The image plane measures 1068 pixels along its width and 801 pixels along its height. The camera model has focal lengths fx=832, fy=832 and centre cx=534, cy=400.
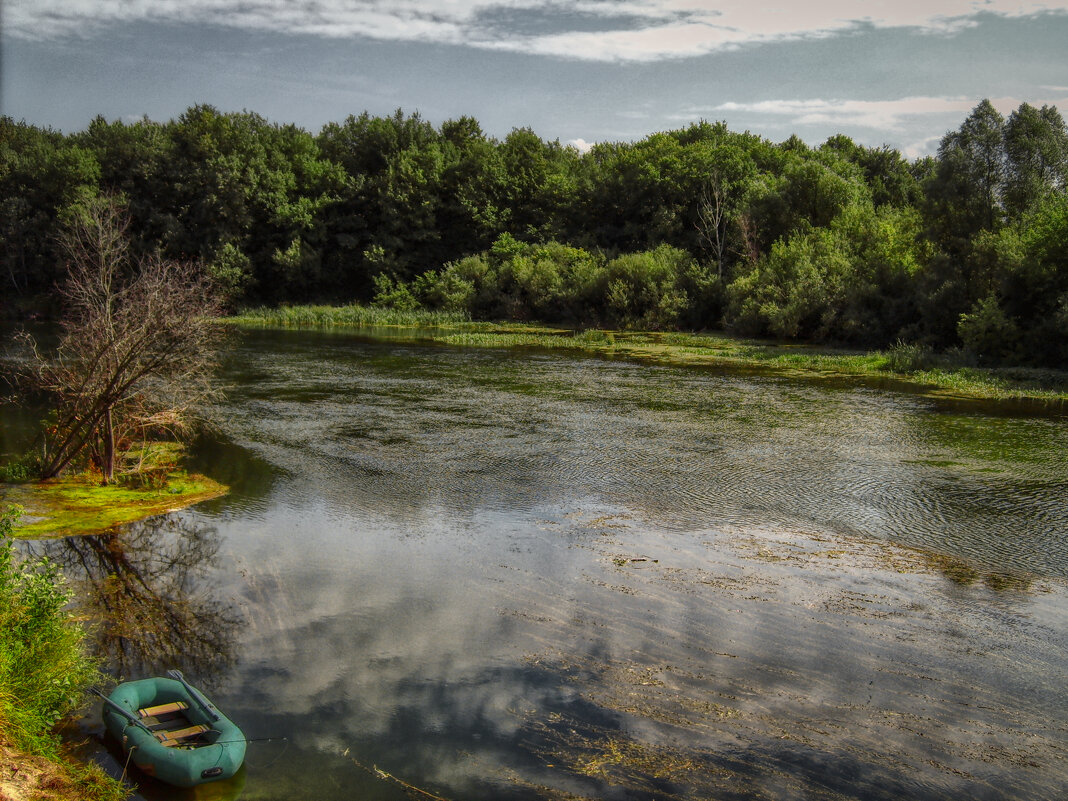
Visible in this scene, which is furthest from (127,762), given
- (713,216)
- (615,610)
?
(713,216)

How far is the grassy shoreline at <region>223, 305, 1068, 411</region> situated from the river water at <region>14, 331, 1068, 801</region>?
6058 mm

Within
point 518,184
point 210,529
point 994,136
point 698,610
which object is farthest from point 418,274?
point 698,610

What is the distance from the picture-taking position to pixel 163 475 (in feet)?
46.9

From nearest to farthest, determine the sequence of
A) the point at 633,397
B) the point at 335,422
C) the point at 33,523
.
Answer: the point at 33,523 → the point at 335,422 → the point at 633,397

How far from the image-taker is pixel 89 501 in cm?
1259

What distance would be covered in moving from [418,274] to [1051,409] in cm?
4555

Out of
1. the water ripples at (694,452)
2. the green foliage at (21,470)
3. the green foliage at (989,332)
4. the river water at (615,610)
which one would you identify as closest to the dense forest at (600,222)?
the green foliage at (989,332)

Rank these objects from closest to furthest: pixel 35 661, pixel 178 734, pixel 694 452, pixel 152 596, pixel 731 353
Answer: pixel 178 734
pixel 35 661
pixel 152 596
pixel 694 452
pixel 731 353

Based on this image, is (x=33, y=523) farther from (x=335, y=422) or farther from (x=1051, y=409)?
(x=1051, y=409)

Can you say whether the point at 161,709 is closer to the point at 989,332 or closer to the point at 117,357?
the point at 117,357

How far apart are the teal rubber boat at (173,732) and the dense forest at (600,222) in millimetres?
25110

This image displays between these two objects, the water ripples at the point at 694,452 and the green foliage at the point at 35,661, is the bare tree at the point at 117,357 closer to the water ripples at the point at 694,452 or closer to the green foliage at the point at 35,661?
the water ripples at the point at 694,452

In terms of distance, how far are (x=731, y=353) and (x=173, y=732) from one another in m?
28.1

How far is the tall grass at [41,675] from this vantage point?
5652mm
